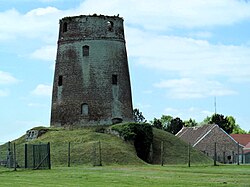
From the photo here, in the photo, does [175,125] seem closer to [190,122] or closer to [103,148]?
[190,122]

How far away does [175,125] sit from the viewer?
438 ft

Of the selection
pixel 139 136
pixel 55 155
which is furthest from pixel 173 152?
pixel 55 155

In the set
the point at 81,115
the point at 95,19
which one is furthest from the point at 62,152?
the point at 95,19

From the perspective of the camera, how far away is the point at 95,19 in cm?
7006

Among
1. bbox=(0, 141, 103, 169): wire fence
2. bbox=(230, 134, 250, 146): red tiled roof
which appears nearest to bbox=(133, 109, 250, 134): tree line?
bbox=(230, 134, 250, 146): red tiled roof

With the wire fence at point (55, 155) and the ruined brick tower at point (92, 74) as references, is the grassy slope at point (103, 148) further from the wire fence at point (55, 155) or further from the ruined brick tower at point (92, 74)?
the ruined brick tower at point (92, 74)

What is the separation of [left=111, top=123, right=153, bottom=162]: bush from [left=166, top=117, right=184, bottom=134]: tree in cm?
6699

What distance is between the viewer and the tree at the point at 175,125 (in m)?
132

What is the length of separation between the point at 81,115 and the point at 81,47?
6.49m

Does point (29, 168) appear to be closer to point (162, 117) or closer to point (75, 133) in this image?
point (75, 133)

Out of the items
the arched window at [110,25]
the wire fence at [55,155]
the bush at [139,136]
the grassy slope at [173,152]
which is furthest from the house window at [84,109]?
the wire fence at [55,155]

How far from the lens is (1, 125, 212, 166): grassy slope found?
5603 centimetres

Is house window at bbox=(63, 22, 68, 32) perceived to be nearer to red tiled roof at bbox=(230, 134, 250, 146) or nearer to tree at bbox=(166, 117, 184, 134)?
red tiled roof at bbox=(230, 134, 250, 146)

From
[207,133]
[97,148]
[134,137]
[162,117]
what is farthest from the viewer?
[162,117]
